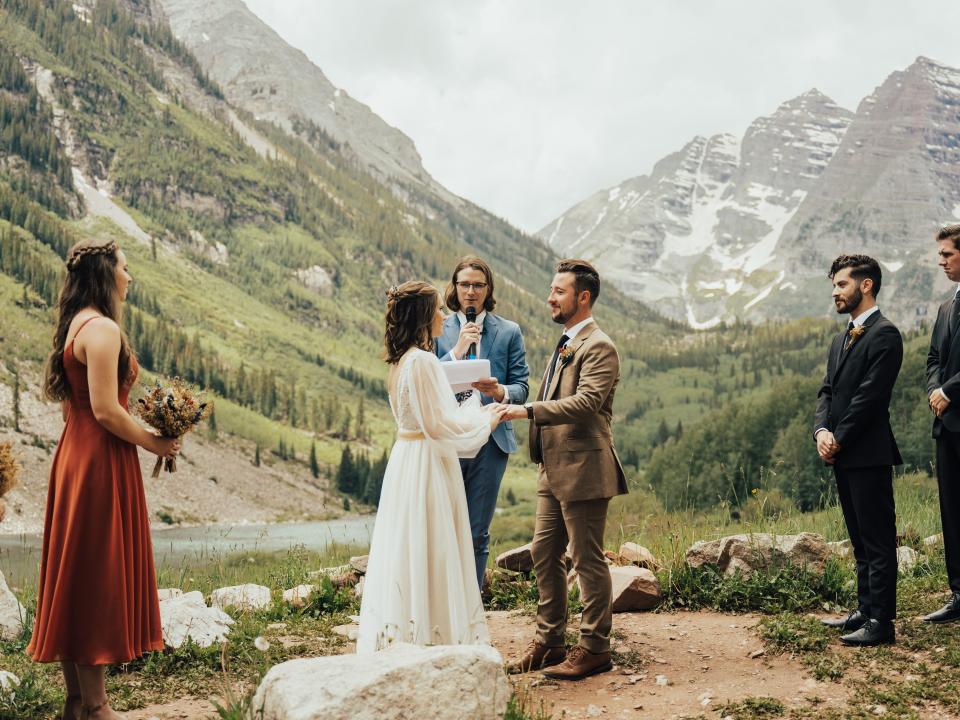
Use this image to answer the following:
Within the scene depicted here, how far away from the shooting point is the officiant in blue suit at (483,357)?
740 centimetres

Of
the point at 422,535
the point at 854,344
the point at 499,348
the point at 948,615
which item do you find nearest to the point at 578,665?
the point at 422,535

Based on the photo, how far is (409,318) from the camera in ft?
20.8

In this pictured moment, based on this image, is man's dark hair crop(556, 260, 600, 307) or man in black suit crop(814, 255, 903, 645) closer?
man's dark hair crop(556, 260, 600, 307)

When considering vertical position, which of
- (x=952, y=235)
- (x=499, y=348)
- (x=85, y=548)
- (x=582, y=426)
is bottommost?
(x=85, y=548)

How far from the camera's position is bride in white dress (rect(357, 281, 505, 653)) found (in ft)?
20.2

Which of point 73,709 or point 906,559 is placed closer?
point 73,709

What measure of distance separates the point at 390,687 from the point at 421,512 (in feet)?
6.34

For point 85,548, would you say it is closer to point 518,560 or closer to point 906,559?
point 518,560

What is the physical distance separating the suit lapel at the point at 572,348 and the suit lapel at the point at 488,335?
1018mm

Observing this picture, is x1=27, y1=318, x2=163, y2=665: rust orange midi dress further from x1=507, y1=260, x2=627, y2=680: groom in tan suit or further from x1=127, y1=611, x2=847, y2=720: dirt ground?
x1=507, y1=260, x2=627, y2=680: groom in tan suit

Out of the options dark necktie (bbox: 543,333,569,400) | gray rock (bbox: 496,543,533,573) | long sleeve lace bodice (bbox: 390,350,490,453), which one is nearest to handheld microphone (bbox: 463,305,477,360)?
dark necktie (bbox: 543,333,569,400)

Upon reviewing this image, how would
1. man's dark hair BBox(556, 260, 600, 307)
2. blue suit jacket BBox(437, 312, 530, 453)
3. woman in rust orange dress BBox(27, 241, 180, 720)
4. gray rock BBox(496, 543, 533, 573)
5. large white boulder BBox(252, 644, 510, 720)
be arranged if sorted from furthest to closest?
gray rock BBox(496, 543, 533, 573), blue suit jacket BBox(437, 312, 530, 453), man's dark hair BBox(556, 260, 600, 307), woman in rust orange dress BBox(27, 241, 180, 720), large white boulder BBox(252, 644, 510, 720)

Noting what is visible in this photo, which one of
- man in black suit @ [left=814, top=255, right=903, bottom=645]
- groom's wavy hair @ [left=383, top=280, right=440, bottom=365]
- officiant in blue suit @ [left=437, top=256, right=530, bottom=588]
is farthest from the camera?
officiant in blue suit @ [left=437, top=256, right=530, bottom=588]

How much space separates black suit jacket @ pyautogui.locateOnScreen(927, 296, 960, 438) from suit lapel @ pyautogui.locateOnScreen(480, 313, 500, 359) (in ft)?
12.4
